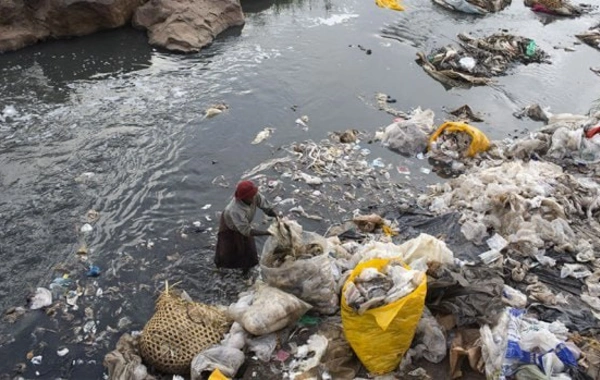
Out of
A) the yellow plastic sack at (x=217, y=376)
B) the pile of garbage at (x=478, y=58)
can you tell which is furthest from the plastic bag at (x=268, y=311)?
the pile of garbage at (x=478, y=58)

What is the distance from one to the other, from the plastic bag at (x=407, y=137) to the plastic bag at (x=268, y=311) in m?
4.39

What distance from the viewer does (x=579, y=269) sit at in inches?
217

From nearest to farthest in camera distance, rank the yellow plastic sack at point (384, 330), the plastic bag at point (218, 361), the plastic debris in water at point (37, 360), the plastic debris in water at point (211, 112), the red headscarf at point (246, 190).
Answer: the yellow plastic sack at point (384, 330) → the plastic bag at point (218, 361) → the plastic debris in water at point (37, 360) → the red headscarf at point (246, 190) → the plastic debris in water at point (211, 112)

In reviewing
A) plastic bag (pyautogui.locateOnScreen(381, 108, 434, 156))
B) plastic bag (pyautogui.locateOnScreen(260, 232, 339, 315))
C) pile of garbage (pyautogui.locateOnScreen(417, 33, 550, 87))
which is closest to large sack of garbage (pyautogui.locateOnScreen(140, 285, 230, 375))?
plastic bag (pyautogui.locateOnScreen(260, 232, 339, 315))

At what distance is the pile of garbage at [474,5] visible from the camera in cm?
1488

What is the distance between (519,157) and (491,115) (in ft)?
6.07

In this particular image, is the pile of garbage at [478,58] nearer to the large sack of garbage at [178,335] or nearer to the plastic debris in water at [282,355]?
the plastic debris in water at [282,355]

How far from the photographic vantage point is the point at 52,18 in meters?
11.0

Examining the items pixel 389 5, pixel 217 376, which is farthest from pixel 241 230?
pixel 389 5

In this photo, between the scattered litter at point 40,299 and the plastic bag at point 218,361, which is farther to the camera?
the scattered litter at point 40,299

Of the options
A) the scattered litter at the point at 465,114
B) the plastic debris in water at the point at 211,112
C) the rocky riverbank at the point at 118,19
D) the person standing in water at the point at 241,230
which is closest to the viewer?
the person standing in water at the point at 241,230

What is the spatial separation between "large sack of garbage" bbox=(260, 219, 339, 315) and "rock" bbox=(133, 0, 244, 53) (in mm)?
7532

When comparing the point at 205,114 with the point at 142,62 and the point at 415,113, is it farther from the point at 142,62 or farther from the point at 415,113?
the point at 415,113

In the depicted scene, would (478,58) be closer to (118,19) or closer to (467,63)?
(467,63)
